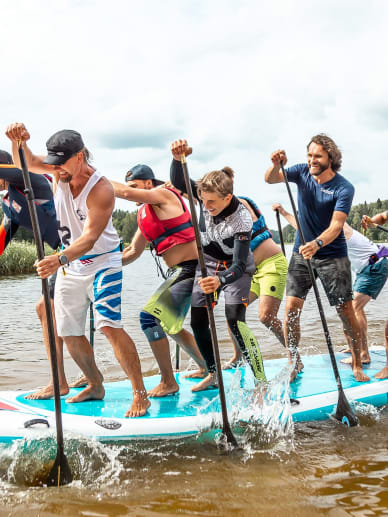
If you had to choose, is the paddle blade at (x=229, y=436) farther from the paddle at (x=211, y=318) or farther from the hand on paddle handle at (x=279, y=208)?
the hand on paddle handle at (x=279, y=208)

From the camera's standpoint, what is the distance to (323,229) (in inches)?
216

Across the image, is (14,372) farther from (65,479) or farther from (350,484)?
Result: (350,484)

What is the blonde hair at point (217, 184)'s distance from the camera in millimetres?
4590

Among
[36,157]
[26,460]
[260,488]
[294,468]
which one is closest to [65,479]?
[26,460]

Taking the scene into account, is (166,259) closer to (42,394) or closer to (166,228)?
(166,228)

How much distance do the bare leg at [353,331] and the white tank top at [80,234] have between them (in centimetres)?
255

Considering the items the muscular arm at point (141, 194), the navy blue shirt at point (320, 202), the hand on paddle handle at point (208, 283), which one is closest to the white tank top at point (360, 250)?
the navy blue shirt at point (320, 202)

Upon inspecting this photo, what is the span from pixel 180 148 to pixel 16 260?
741 inches

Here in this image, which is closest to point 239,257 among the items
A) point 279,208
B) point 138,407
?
point 138,407

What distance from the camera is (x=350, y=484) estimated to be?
12.2 feet

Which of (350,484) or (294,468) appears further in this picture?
(294,468)

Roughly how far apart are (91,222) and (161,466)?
76.9 inches

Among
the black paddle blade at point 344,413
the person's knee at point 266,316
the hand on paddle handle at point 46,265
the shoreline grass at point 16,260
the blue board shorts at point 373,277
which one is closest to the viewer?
the hand on paddle handle at point 46,265

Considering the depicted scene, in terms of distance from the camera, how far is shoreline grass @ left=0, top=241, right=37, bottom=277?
21172mm
